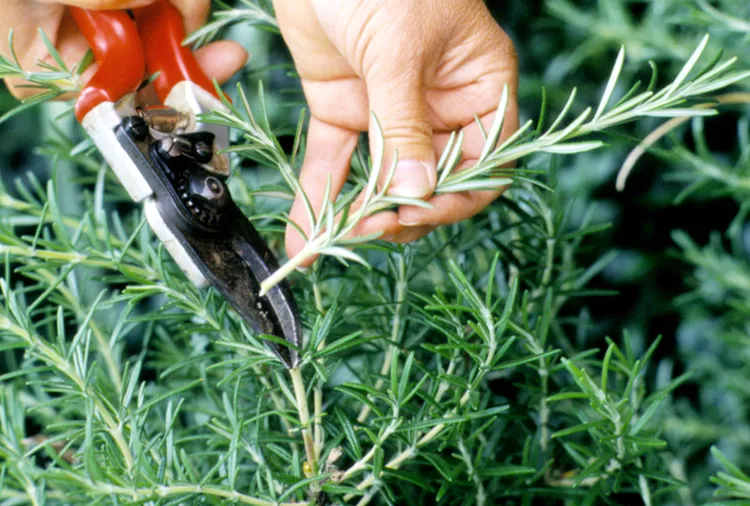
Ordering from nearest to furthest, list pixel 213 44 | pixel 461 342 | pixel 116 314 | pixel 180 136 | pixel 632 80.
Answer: pixel 461 342
pixel 180 136
pixel 213 44
pixel 116 314
pixel 632 80

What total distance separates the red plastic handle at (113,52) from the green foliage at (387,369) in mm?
85

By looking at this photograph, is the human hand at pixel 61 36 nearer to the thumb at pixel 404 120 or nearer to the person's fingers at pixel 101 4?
the person's fingers at pixel 101 4

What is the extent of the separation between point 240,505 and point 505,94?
32cm

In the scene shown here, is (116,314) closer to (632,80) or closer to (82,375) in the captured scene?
(82,375)

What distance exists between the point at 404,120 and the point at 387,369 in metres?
0.21

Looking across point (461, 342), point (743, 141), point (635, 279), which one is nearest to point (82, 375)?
point (461, 342)

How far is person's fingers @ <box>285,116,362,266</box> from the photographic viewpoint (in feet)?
1.87

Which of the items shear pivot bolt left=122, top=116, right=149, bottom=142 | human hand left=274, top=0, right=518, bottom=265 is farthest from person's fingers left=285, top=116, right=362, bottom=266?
shear pivot bolt left=122, top=116, right=149, bottom=142

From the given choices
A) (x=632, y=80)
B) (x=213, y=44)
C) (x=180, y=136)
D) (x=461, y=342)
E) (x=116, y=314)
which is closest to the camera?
(x=461, y=342)

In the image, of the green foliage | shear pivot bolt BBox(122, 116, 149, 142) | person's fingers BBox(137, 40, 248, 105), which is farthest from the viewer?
person's fingers BBox(137, 40, 248, 105)

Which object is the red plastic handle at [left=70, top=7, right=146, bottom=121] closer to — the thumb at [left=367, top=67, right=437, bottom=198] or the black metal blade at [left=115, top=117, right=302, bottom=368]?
the black metal blade at [left=115, top=117, right=302, bottom=368]

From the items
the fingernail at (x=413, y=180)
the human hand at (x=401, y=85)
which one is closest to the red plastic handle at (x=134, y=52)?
the human hand at (x=401, y=85)

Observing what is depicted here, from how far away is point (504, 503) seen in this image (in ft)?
1.97

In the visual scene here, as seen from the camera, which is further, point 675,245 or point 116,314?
point 675,245
